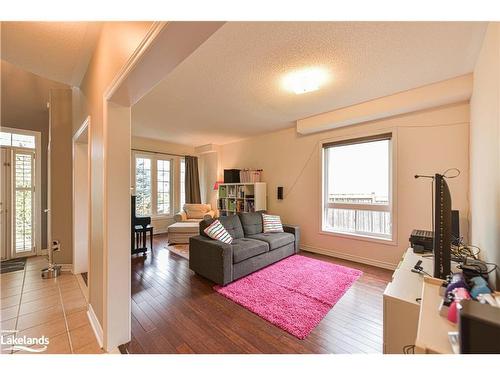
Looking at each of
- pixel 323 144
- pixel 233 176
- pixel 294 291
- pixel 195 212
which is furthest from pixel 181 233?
pixel 323 144

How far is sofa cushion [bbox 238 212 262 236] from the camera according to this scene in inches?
143

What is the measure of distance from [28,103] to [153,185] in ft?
9.25

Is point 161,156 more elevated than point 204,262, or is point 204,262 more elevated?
point 161,156

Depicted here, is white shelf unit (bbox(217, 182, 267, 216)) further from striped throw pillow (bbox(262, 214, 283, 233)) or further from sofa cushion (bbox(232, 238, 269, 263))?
sofa cushion (bbox(232, 238, 269, 263))

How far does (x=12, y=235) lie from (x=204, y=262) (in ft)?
11.7

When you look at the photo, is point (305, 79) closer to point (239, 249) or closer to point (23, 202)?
point (239, 249)

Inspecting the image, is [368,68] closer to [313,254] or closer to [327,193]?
[327,193]

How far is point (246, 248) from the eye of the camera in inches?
112

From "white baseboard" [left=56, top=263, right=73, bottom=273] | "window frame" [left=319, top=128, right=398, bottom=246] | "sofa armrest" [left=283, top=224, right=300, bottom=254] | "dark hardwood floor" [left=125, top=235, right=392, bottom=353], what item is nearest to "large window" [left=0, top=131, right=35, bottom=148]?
"white baseboard" [left=56, top=263, right=73, bottom=273]

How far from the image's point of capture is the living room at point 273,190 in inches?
49.5

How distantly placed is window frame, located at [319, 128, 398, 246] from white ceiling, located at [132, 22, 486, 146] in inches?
24.5
